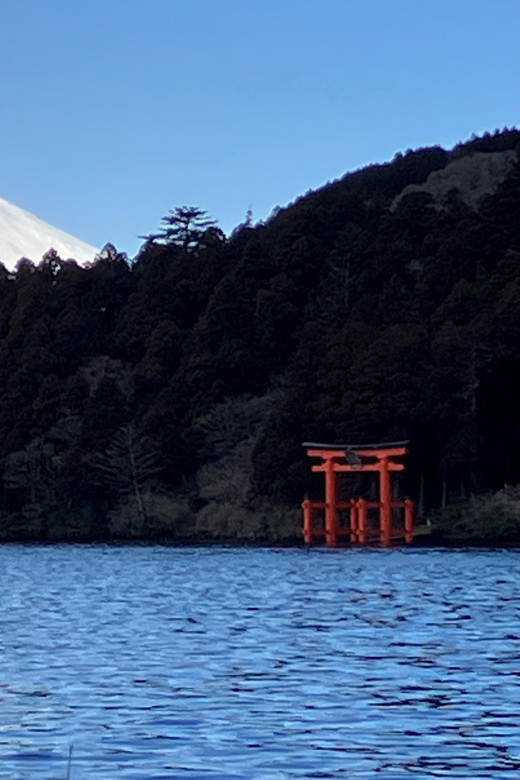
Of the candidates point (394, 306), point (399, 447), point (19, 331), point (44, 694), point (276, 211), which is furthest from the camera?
point (276, 211)

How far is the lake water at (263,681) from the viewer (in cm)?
1441

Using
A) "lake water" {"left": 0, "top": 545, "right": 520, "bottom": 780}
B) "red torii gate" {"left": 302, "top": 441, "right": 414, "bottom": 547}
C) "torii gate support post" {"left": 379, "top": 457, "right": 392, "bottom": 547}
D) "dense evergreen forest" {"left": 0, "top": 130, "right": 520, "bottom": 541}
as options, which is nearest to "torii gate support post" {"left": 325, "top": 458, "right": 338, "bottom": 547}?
"red torii gate" {"left": 302, "top": 441, "right": 414, "bottom": 547}

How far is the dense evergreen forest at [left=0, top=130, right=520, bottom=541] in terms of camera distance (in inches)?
2559

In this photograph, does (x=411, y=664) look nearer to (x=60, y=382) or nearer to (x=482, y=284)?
(x=482, y=284)

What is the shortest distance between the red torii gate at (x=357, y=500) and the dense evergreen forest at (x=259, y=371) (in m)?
3.23

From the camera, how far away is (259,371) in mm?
81375

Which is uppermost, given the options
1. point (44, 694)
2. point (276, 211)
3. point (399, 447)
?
point (276, 211)

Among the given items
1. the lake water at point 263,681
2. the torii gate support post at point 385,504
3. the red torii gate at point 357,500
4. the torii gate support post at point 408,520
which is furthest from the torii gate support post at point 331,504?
the lake water at point 263,681

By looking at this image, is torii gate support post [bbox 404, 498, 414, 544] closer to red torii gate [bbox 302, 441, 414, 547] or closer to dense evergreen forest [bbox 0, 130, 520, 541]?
red torii gate [bbox 302, 441, 414, 547]

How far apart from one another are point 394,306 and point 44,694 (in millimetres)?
60877

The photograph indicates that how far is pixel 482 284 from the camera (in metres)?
72.3

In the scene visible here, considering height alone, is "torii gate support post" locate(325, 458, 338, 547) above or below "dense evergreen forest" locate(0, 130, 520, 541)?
below

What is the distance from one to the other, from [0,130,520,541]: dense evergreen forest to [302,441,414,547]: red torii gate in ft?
10.6

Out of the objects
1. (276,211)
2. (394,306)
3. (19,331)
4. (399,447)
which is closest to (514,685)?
(399,447)
